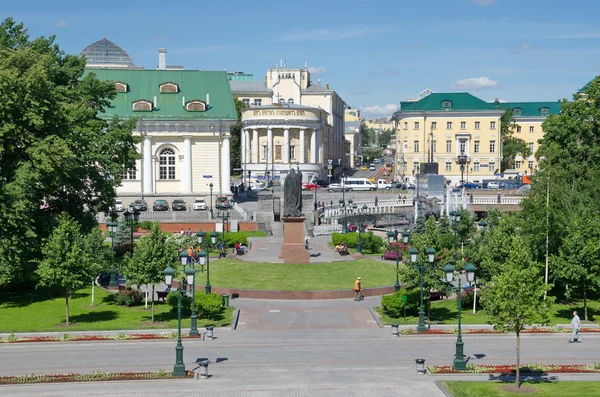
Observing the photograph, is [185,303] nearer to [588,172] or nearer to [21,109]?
[21,109]

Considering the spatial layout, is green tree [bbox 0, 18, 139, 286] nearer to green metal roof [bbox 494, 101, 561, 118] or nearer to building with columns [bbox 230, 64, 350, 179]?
building with columns [bbox 230, 64, 350, 179]

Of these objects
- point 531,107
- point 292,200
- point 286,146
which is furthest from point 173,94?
point 531,107

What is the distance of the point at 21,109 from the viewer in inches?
1569

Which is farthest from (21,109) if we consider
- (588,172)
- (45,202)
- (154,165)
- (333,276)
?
(154,165)

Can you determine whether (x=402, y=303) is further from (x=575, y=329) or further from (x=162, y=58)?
(x=162, y=58)

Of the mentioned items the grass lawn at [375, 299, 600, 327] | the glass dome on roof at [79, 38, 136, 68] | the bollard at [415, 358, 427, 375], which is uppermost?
the glass dome on roof at [79, 38, 136, 68]

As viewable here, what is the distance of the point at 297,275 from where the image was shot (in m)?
44.3

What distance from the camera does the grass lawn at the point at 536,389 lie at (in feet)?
76.7

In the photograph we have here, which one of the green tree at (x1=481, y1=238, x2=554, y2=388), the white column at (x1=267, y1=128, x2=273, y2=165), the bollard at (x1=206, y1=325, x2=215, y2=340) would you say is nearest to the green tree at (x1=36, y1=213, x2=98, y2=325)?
the bollard at (x1=206, y1=325, x2=215, y2=340)

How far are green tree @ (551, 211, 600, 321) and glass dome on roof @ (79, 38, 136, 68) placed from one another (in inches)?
3568

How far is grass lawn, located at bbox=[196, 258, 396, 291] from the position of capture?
139ft

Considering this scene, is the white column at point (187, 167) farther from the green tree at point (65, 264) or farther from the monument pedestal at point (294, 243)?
the green tree at point (65, 264)

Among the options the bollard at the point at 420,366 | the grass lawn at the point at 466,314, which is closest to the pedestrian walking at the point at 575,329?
the grass lawn at the point at 466,314

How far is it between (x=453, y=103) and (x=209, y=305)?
275 ft
